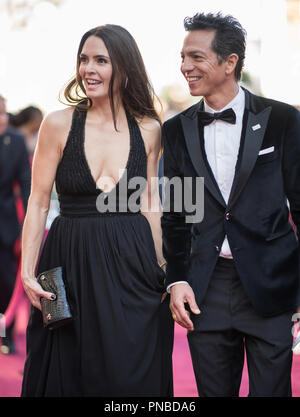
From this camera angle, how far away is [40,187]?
3.43 m

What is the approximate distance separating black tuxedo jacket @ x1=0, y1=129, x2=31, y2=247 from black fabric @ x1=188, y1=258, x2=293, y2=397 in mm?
3048

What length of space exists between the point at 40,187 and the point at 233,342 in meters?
1.18

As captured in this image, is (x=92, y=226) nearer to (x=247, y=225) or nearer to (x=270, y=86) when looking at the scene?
(x=247, y=225)

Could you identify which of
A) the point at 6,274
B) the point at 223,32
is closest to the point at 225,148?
the point at 223,32

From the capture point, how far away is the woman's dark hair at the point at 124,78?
134 inches

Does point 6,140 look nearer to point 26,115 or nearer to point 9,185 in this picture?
point 9,185

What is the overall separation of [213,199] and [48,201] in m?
0.83

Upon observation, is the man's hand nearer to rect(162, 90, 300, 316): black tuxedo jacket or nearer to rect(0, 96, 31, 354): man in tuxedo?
rect(162, 90, 300, 316): black tuxedo jacket

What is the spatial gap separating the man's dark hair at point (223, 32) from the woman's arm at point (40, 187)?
775 mm

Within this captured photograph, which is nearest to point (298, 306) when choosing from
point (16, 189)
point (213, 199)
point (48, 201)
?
point (213, 199)

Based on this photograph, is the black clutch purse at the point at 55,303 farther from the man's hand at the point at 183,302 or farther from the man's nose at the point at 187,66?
the man's nose at the point at 187,66

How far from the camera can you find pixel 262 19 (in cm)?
1630

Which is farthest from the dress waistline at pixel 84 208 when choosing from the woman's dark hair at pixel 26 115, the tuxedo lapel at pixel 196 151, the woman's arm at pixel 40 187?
the woman's dark hair at pixel 26 115

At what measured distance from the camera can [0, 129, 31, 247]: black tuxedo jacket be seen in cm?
597
